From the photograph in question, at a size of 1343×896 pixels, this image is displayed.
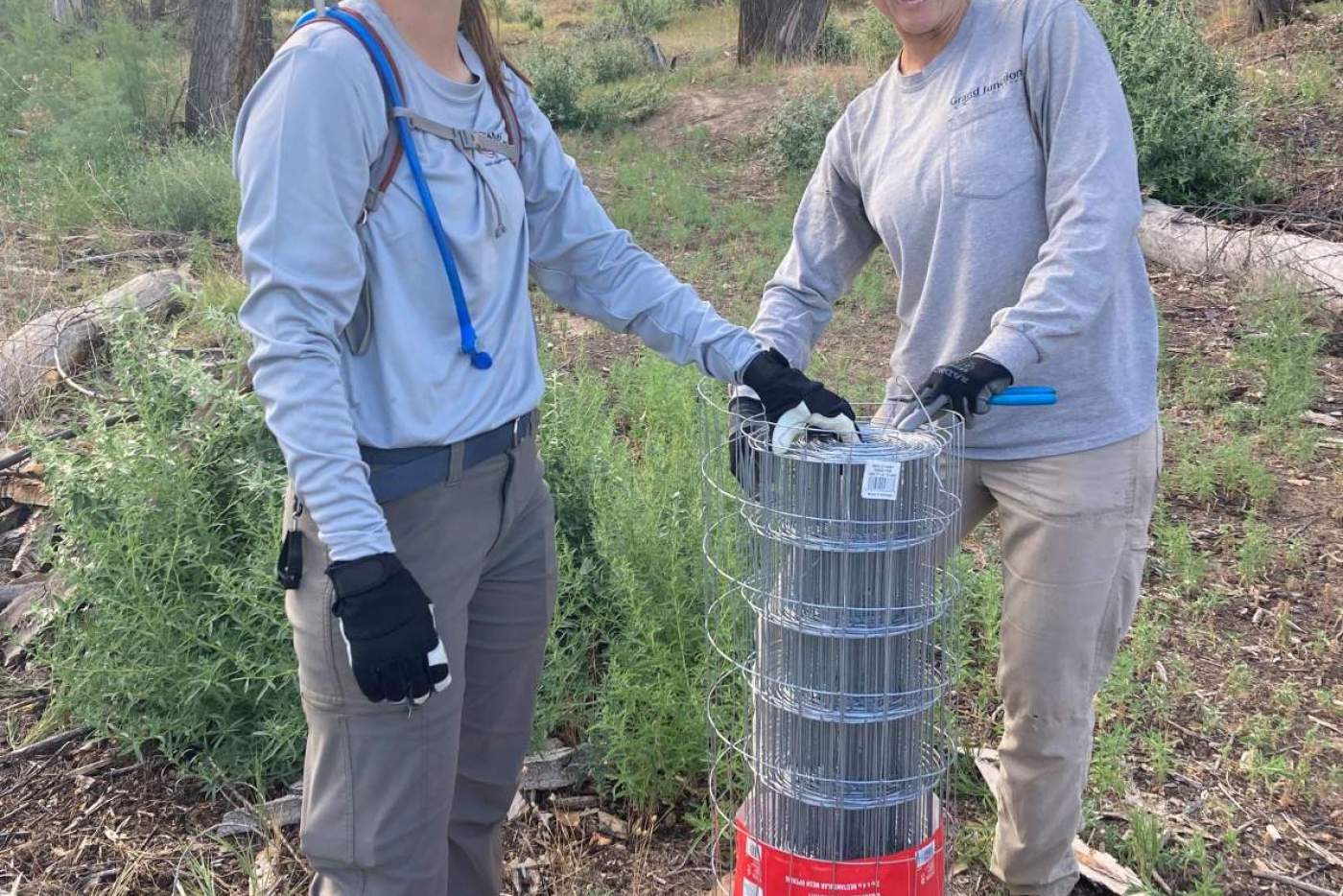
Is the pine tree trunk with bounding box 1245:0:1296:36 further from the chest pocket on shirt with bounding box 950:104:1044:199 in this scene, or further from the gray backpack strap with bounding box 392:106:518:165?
the gray backpack strap with bounding box 392:106:518:165

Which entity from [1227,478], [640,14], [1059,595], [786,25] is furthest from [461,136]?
[640,14]

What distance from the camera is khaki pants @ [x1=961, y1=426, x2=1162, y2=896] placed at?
8.38ft

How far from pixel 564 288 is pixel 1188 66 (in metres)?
7.15

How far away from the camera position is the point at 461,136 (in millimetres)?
2080

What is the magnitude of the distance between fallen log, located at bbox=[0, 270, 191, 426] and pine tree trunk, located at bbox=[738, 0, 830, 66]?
996 cm

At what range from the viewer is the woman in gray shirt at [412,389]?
5.98 ft

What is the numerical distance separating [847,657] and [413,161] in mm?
1163

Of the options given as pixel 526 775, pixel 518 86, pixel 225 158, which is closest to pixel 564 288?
pixel 518 86

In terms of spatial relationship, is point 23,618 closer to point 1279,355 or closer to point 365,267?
point 365,267

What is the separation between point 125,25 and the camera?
35.6 ft

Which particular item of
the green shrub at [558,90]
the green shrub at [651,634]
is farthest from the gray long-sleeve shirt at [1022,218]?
the green shrub at [558,90]

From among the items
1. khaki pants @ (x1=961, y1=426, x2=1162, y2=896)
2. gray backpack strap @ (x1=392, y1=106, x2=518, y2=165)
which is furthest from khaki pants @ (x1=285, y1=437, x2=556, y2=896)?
khaki pants @ (x1=961, y1=426, x2=1162, y2=896)

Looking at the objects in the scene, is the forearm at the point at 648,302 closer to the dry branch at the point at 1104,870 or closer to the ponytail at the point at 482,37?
the ponytail at the point at 482,37

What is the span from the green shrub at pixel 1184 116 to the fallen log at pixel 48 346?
6209 mm
